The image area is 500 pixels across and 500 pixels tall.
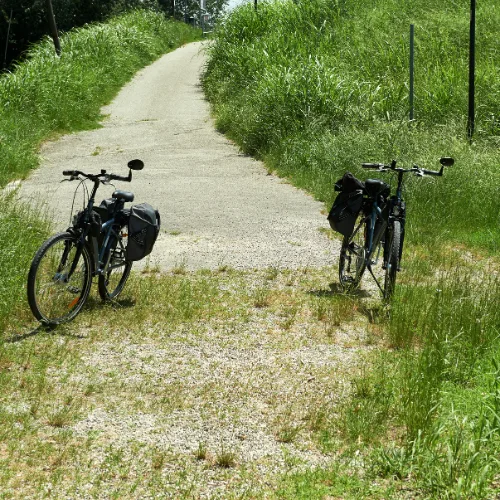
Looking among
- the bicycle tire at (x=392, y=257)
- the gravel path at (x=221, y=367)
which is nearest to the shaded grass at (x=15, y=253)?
the gravel path at (x=221, y=367)

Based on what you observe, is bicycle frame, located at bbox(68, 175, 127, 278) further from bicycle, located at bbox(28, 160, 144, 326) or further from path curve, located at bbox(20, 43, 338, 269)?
path curve, located at bbox(20, 43, 338, 269)

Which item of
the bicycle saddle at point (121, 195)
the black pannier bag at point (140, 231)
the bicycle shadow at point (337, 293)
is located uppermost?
the bicycle saddle at point (121, 195)

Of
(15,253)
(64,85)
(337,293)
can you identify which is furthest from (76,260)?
(64,85)

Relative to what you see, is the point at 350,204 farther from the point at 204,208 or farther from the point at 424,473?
the point at 204,208

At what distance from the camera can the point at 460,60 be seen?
20938 mm

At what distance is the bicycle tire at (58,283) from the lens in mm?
6391

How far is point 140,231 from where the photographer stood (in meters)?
7.25

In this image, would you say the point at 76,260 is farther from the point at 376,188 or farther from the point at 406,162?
the point at 406,162

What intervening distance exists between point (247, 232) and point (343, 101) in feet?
24.3

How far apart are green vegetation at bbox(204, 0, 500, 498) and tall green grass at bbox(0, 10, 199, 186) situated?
352cm

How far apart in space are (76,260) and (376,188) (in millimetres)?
2682

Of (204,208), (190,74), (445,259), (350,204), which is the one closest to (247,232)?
(204,208)

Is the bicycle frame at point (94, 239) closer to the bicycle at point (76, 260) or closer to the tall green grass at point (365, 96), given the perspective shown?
the bicycle at point (76, 260)

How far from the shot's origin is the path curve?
32.8 ft
